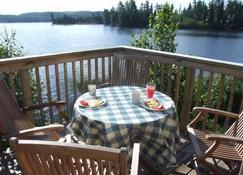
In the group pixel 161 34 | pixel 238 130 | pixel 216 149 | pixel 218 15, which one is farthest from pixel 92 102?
pixel 218 15

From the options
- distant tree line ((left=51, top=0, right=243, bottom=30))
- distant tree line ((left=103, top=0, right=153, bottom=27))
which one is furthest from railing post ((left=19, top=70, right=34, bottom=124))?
distant tree line ((left=51, top=0, right=243, bottom=30))

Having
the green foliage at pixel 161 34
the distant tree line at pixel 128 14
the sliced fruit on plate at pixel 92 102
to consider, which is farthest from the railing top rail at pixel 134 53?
the distant tree line at pixel 128 14

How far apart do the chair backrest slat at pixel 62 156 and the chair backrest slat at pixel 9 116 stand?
3.56ft

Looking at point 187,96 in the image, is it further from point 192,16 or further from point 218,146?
point 192,16

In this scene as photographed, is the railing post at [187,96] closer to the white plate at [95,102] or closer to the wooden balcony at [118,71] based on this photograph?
the wooden balcony at [118,71]

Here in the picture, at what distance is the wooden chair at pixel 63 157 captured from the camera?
1.20 meters

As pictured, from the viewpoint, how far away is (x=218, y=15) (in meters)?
22.2

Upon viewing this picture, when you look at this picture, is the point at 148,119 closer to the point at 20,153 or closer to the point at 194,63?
the point at 20,153

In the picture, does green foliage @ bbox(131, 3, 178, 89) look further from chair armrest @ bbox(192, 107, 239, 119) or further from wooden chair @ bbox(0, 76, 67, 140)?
wooden chair @ bbox(0, 76, 67, 140)

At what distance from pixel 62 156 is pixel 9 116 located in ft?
4.90

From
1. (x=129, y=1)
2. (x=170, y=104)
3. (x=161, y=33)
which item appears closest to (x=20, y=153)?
(x=170, y=104)

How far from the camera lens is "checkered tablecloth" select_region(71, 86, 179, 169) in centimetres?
198

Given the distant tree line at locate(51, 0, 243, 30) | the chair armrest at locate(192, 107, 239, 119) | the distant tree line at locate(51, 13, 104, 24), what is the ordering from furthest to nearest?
1. the distant tree line at locate(51, 13, 104, 24)
2. the distant tree line at locate(51, 0, 243, 30)
3. the chair armrest at locate(192, 107, 239, 119)

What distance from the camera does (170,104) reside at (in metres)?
2.32
